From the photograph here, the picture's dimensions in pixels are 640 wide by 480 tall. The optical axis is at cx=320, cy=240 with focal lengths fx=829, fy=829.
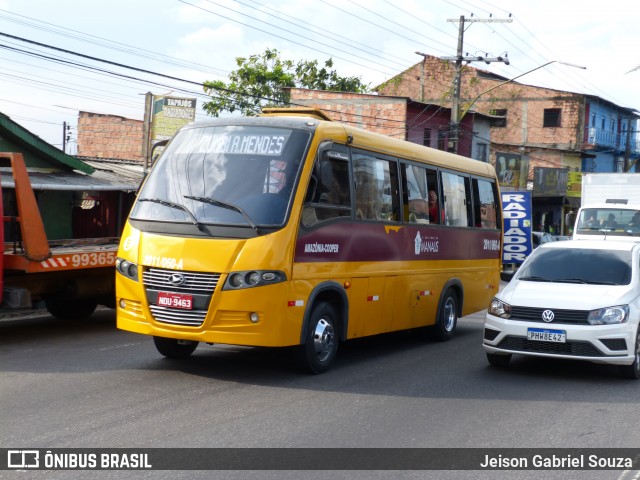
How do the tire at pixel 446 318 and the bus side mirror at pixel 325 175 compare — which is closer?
the bus side mirror at pixel 325 175

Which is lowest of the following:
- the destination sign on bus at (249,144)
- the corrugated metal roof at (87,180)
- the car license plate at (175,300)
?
the car license plate at (175,300)

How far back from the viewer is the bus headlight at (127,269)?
9.05m

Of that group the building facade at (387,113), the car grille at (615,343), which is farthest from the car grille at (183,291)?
the building facade at (387,113)

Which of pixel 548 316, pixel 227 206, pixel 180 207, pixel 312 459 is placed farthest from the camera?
pixel 548 316

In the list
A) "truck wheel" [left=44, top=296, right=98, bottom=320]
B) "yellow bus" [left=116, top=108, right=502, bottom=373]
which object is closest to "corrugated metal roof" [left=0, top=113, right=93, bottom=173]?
"truck wheel" [left=44, top=296, right=98, bottom=320]

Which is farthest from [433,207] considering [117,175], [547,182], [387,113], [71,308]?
[547,182]

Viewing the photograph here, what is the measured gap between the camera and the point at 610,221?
23422 millimetres

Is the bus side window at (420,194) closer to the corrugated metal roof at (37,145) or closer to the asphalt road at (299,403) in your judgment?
the asphalt road at (299,403)

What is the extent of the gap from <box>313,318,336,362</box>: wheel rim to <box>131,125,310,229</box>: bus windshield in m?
1.44

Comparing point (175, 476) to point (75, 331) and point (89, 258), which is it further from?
point (75, 331)

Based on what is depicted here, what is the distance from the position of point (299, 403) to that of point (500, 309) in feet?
10.8

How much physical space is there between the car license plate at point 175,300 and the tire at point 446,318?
548 centimetres

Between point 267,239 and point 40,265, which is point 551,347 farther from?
point 40,265

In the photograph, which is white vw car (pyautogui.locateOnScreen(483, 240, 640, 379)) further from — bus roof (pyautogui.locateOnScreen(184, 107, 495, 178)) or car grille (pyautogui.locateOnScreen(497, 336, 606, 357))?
bus roof (pyautogui.locateOnScreen(184, 107, 495, 178))
